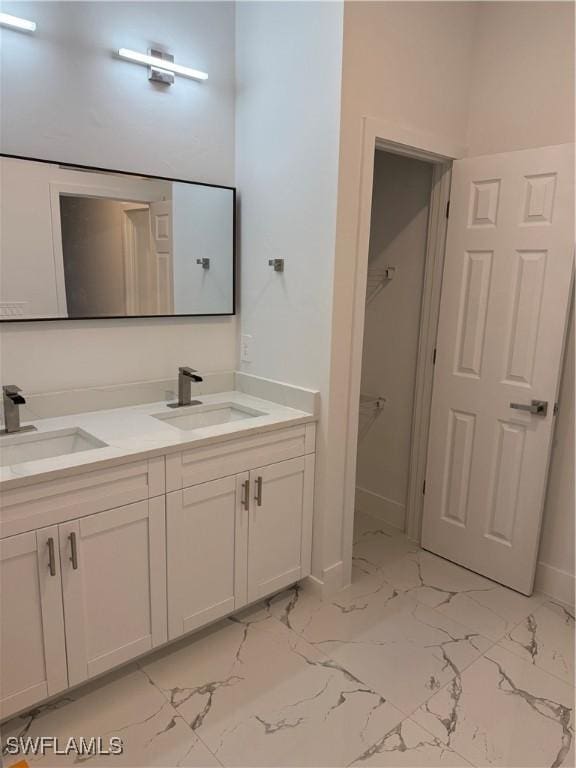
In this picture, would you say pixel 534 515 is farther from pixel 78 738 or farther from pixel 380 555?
pixel 78 738

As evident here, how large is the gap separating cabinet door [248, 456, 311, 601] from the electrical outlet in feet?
2.12

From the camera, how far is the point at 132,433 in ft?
6.58

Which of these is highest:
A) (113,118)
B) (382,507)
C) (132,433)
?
(113,118)

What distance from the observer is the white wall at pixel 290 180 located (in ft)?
6.98

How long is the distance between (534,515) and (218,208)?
6.92 feet

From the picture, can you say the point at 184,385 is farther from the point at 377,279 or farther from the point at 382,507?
the point at 382,507

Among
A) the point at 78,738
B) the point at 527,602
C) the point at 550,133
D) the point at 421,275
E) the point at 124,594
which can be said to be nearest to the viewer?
the point at 78,738

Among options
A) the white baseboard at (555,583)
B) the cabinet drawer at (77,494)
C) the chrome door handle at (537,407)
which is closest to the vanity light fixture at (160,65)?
the cabinet drawer at (77,494)

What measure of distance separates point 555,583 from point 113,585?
204 centimetres

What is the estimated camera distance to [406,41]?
2229 mm

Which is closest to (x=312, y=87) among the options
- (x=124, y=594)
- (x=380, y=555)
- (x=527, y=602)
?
(x=124, y=594)

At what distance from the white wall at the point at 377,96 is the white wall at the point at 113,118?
0.73 metres

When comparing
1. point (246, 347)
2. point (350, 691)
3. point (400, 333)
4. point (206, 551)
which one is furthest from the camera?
point (400, 333)

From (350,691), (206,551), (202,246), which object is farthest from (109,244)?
(350,691)
